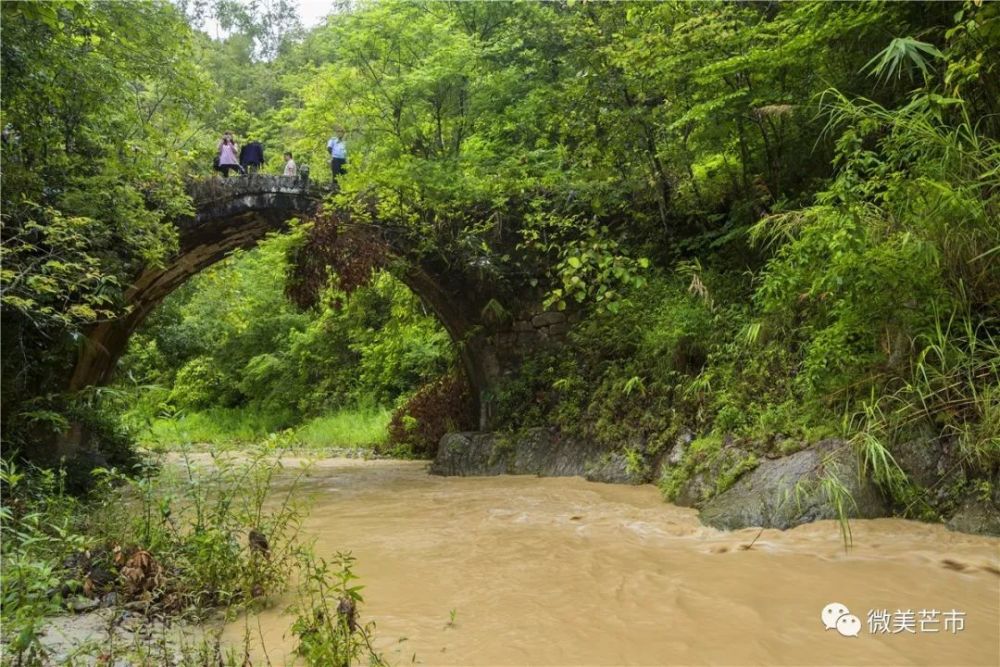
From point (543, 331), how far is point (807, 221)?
13.5 ft

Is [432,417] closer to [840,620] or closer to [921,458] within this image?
[921,458]

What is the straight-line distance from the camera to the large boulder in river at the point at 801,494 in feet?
13.5

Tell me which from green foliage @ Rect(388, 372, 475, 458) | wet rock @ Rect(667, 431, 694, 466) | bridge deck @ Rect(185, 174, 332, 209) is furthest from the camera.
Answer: green foliage @ Rect(388, 372, 475, 458)

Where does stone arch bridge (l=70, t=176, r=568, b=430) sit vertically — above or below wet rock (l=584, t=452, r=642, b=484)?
above

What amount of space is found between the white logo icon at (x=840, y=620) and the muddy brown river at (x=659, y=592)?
11 millimetres

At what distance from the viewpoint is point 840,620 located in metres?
2.70

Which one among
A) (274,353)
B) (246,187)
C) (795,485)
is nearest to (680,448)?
(795,485)

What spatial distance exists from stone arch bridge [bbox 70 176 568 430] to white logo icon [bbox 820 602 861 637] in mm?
6293

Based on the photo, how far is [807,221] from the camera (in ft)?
18.4

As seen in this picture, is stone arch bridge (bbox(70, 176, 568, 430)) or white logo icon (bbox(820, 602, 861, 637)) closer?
white logo icon (bbox(820, 602, 861, 637))

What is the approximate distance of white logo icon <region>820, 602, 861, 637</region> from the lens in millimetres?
2602

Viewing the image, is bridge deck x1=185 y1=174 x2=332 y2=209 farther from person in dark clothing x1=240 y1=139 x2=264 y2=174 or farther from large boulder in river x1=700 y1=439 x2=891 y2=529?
large boulder in river x1=700 y1=439 x2=891 y2=529

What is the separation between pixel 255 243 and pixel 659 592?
7.46 meters

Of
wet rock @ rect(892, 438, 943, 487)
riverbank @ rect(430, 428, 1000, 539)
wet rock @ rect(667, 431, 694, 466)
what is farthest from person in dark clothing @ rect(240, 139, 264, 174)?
wet rock @ rect(892, 438, 943, 487)
